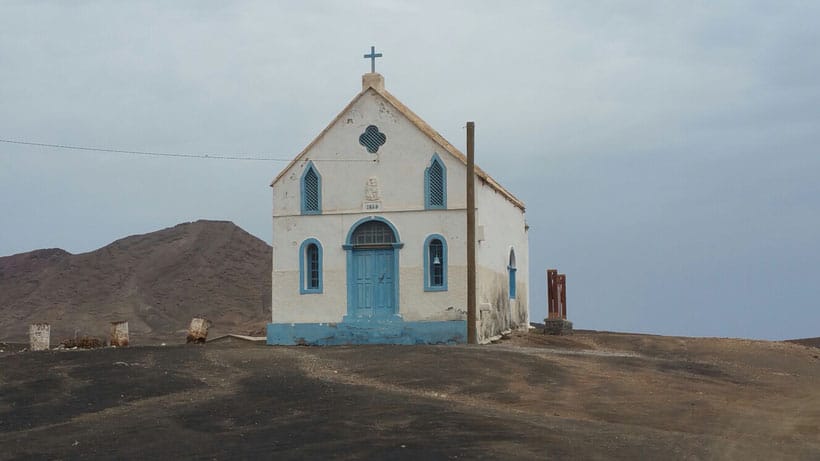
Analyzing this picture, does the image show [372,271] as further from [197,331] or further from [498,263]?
[197,331]

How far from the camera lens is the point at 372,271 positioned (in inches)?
1206

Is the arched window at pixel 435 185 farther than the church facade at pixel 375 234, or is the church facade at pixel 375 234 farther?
the arched window at pixel 435 185

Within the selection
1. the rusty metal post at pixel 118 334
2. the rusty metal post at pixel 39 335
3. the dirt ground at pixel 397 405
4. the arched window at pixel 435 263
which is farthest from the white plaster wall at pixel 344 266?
the rusty metal post at pixel 39 335

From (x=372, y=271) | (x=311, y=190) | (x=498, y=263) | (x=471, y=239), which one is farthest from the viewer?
(x=498, y=263)

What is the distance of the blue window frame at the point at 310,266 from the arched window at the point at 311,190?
95 centimetres

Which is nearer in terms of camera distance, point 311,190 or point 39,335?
point 39,335

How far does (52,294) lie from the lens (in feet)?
212

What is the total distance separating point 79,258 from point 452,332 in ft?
149

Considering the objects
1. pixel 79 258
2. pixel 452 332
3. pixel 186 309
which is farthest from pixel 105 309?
pixel 452 332

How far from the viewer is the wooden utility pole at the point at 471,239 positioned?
93.1ft

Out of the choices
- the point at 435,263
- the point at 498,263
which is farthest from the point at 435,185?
the point at 498,263

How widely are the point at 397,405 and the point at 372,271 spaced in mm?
14153

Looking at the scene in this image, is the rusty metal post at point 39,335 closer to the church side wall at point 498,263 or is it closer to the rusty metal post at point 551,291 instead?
the church side wall at point 498,263

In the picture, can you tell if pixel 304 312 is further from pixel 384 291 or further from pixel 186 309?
pixel 186 309
